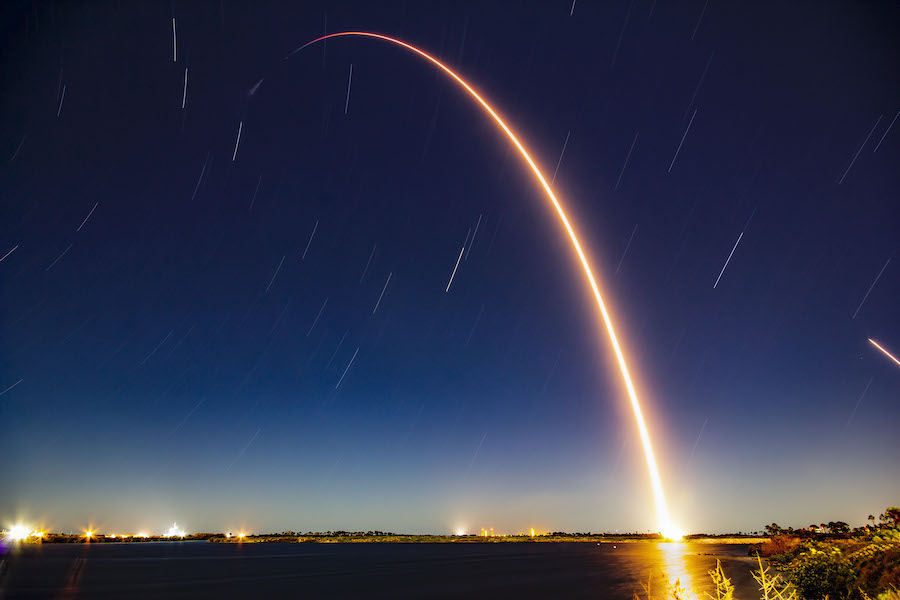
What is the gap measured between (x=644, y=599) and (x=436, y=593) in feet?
64.0

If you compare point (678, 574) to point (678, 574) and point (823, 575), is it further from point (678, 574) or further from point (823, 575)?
point (823, 575)

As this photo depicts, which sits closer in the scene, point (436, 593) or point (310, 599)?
point (310, 599)

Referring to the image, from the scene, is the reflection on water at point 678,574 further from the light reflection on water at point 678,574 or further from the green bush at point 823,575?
the green bush at point 823,575

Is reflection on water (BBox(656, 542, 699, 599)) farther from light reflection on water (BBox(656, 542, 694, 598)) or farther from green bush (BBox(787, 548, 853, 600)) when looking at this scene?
green bush (BBox(787, 548, 853, 600))

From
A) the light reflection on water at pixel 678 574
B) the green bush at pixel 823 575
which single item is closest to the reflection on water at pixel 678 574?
the light reflection on water at pixel 678 574

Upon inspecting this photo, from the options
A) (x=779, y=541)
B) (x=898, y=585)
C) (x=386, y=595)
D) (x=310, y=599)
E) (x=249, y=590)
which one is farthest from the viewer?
(x=779, y=541)

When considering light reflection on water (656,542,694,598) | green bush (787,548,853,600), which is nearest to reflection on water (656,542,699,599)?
light reflection on water (656,542,694,598)

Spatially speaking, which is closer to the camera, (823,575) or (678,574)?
(823,575)

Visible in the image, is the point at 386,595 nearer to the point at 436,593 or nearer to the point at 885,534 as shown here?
Result: the point at 436,593

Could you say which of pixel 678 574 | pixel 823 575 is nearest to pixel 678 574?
pixel 678 574

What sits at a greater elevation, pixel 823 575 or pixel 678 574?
pixel 678 574

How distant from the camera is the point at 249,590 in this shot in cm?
4784

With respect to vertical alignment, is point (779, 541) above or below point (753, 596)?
above

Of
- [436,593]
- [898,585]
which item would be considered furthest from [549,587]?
[898,585]
